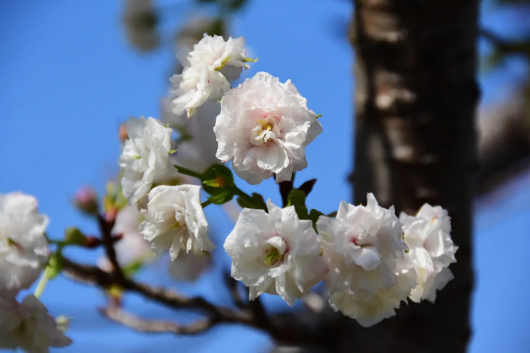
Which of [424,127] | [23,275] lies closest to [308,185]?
[23,275]

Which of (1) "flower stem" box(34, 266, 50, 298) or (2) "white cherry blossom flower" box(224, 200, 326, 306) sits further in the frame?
(1) "flower stem" box(34, 266, 50, 298)

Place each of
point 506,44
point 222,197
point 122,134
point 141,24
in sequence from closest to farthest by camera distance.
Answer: point 222,197 → point 122,134 → point 506,44 → point 141,24

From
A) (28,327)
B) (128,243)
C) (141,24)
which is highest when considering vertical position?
(141,24)

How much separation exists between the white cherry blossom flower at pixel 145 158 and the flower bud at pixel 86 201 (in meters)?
0.39

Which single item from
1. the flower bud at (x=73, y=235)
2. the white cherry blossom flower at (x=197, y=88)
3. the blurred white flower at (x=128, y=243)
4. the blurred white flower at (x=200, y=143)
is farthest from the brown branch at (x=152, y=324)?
the white cherry blossom flower at (x=197, y=88)

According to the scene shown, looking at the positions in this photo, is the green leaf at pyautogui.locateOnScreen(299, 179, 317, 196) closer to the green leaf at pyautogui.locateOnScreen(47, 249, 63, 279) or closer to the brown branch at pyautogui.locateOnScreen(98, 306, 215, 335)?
the green leaf at pyautogui.locateOnScreen(47, 249, 63, 279)

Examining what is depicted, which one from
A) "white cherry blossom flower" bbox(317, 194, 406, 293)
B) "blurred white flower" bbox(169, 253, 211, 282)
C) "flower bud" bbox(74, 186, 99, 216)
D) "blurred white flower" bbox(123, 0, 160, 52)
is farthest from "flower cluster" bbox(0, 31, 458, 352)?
"blurred white flower" bbox(123, 0, 160, 52)

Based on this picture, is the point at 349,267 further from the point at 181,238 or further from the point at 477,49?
the point at 477,49

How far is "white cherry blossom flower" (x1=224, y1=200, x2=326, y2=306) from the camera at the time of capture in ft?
1.44

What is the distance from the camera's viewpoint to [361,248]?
0.45 metres

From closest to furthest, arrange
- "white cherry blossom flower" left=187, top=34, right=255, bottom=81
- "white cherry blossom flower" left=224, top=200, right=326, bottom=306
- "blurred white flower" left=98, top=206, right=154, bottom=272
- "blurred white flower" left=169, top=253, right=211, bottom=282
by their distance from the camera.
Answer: "white cherry blossom flower" left=224, top=200, right=326, bottom=306
"white cherry blossom flower" left=187, top=34, right=255, bottom=81
"blurred white flower" left=169, top=253, right=211, bottom=282
"blurred white flower" left=98, top=206, right=154, bottom=272

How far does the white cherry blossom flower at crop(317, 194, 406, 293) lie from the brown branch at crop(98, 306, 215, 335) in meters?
0.54

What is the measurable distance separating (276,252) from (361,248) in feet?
0.23

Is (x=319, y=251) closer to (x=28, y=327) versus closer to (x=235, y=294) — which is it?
(x=28, y=327)
